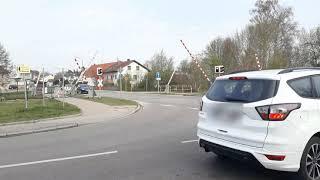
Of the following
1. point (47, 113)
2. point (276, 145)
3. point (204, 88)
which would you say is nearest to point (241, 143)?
point (276, 145)

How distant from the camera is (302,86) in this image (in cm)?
623

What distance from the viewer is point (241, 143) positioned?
20.2ft

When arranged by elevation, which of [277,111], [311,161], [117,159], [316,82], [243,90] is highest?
[316,82]

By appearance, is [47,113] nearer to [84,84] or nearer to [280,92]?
[280,92]

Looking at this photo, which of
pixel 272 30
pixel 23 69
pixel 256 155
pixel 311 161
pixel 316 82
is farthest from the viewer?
pixel 272 30

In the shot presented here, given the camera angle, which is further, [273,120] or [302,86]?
[302,86]

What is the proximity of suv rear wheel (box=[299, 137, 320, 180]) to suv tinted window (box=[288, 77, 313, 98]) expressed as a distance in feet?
2.15

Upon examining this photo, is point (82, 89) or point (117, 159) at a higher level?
point (82, 89)

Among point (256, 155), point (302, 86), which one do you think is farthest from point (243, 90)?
point (256, 155)

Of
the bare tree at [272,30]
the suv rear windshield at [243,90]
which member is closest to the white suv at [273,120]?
the suv rear windshield at [243,90]

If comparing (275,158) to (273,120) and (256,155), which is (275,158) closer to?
(256,155)

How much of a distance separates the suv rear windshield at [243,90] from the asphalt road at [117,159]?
124 cm

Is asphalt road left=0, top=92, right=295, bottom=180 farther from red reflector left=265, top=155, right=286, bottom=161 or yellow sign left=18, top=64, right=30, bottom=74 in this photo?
yellow sign left=18, top=64, right=30, bottom=74

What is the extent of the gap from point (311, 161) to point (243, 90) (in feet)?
4.63
